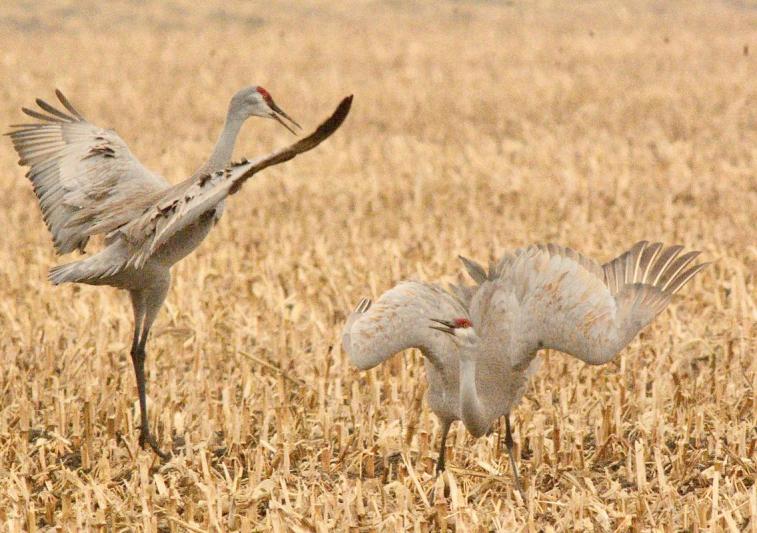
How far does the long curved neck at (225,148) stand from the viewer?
5.22 metres

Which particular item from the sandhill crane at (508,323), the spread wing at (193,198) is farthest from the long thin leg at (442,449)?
the spread wing at (193,198)

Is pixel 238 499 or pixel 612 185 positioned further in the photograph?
pixel 612 185

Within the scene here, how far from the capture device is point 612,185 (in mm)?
11328

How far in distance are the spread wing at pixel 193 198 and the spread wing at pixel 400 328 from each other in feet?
2.77

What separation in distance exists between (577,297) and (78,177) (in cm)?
257

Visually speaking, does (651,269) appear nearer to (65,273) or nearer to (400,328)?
(400,328)

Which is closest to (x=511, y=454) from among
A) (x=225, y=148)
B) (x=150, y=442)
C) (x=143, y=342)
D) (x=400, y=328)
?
(x=400, y=328)

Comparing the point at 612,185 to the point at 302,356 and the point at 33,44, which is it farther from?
the point at 33,44

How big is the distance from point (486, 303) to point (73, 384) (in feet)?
7.56

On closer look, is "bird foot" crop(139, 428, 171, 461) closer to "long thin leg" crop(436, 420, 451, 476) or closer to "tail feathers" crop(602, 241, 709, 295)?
"long thin leg" crop(436, 420, 451, 476)

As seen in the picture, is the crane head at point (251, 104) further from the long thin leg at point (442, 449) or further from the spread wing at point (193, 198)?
the long thin leg at point (442, 449)

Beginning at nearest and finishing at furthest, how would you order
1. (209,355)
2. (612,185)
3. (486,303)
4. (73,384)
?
(486,303) < (73,384) < (209,355) < (612,185)

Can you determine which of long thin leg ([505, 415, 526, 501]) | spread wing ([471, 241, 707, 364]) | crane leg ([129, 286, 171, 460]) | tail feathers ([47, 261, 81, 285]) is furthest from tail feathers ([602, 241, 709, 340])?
tail feathers ([47, 261, 81, 285])

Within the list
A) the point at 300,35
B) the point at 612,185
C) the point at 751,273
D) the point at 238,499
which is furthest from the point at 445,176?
the point at 300,35
